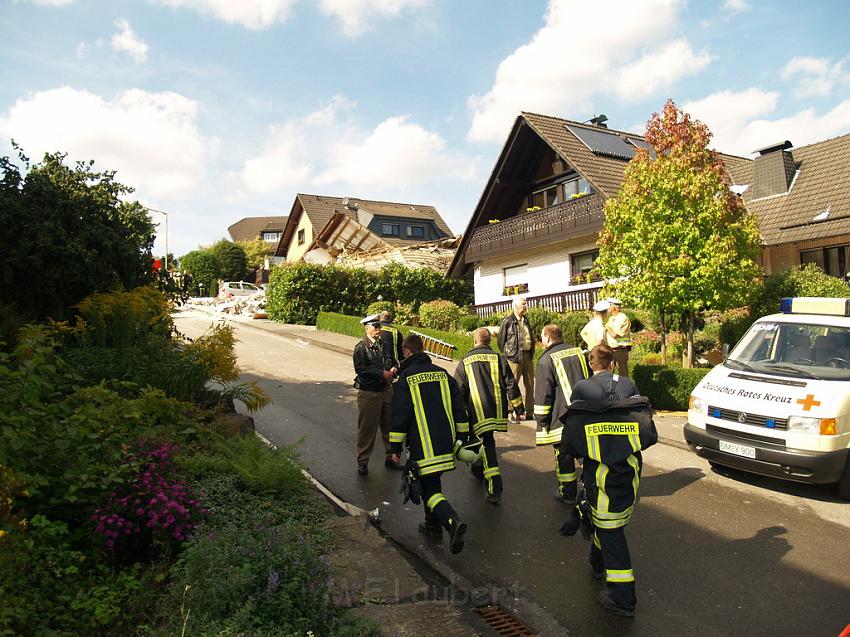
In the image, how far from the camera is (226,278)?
58.2 meters

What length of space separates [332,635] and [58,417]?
2571 mm

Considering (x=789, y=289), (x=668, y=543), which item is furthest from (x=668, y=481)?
(x=789, y=289)

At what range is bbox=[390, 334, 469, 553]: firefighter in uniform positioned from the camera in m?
5.68

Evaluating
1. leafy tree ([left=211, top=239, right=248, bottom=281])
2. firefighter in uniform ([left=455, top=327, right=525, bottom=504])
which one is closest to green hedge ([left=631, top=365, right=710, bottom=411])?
firefighter in uniform ([left=455, top=327, right=525, bottom=504])

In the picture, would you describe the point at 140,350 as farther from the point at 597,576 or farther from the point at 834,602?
the point at 834,602

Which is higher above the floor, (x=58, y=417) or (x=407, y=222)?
(x=407, y=222)

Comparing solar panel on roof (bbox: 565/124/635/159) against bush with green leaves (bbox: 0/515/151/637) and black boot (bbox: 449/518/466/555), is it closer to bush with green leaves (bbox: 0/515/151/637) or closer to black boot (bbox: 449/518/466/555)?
black boot (bbox: 449/518/466/555)

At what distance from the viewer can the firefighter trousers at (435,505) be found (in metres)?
5.37

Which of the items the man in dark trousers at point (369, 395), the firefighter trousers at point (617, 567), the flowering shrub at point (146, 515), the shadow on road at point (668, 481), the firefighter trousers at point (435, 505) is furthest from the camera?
the man in dark trousers at point (369, 395)

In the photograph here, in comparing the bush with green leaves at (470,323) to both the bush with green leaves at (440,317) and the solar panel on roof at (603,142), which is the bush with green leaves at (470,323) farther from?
the solar panel on roof at (603,142)

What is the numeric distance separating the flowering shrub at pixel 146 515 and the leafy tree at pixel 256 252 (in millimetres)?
61017

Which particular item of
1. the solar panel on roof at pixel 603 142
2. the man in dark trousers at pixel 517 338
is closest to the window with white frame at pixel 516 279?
the solar panel on roof at pixel 603 142

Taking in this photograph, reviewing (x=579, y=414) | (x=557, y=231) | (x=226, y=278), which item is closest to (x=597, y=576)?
(x=579, y=414)

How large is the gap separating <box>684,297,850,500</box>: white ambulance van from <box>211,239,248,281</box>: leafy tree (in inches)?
2138
